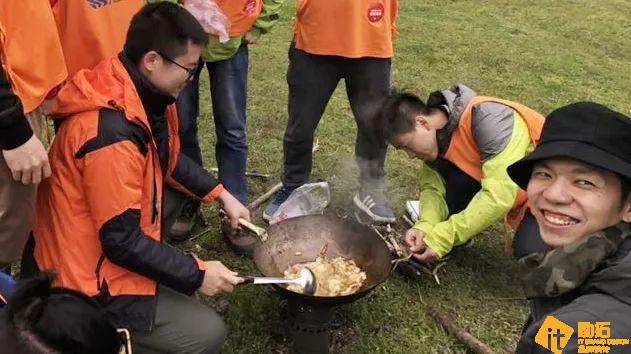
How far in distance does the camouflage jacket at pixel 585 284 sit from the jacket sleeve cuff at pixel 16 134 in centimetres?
194

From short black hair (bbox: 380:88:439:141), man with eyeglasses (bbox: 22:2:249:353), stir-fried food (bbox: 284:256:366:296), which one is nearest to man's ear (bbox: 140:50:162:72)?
man with eyeglasses (bbox: 22:2:249:353)

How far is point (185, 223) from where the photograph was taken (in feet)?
13.6

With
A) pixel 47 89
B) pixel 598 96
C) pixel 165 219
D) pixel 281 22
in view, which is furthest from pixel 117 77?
pixel 281 22

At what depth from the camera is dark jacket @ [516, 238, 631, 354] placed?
1643 mm

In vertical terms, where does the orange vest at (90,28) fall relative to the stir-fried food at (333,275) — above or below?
above

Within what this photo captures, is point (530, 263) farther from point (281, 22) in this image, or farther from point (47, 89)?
point (281, 22)

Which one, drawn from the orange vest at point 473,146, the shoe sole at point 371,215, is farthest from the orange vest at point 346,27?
the shoe sole at point 371,215

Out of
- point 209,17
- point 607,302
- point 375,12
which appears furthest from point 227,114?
point 607,302

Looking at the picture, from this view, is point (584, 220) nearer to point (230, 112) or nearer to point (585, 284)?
point (585, 284)

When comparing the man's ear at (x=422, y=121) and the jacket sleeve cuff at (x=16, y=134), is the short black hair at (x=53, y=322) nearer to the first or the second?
the jacket sleeve cuff at (x=16, y=134)

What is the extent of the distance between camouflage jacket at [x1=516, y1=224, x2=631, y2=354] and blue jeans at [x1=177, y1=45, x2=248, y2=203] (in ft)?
7.59

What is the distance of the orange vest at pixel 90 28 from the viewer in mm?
2926

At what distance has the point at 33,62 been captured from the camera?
8.59 feet

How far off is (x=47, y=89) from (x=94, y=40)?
1.37ft
